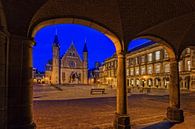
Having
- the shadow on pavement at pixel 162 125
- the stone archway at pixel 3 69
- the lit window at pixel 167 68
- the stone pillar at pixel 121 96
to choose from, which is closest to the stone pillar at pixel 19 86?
the stone archway at pixel 3 69

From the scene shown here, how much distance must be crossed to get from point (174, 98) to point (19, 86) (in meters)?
6.56

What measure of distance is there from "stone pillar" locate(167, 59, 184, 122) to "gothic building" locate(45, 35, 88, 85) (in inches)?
2494

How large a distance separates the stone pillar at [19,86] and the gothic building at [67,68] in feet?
215

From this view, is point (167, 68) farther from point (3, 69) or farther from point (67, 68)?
point (67, 68)

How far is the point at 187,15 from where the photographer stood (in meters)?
6.34

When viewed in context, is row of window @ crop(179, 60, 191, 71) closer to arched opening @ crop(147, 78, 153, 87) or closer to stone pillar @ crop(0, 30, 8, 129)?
arched opening @ crop(147, 78, 153, 87)

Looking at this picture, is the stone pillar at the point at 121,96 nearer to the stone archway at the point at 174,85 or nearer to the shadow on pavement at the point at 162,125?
the shadow on pavement at the point at 162,125

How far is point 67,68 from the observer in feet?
238

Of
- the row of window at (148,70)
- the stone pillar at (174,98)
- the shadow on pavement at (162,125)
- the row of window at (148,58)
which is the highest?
the row of window at (148,58)

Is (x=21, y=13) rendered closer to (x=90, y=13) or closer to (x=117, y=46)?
(x=90, y=13)

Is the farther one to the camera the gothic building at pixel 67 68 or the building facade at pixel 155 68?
the gothic building at pixel 67 68

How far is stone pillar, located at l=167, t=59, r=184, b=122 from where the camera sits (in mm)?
7882

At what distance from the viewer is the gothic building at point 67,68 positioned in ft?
229

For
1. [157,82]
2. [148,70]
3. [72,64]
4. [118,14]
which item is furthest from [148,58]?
[118,14]
